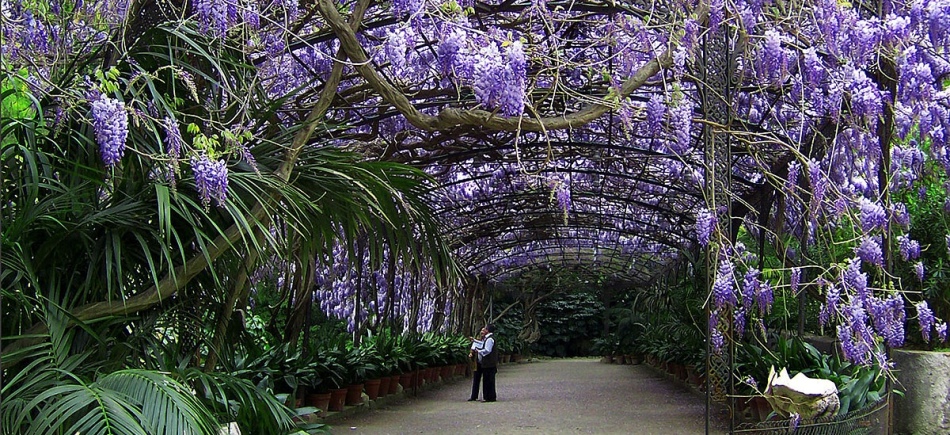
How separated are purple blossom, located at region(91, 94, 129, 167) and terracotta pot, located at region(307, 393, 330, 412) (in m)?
5.77

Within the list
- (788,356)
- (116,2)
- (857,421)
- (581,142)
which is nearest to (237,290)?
(116,2)

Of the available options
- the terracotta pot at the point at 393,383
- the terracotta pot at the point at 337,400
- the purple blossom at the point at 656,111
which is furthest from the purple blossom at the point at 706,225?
the terracotta pot at the point at 393,383

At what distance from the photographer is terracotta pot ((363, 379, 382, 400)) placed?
10438 millimetres

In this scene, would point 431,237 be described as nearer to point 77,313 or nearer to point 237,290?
point 237,290

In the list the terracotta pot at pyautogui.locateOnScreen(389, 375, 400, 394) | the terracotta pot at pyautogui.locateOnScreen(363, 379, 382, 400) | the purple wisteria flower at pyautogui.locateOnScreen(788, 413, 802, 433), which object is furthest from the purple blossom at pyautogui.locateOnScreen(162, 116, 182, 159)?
the terracotta pot at pyautogui.locateOnScreen(389, 375, 400, 394)

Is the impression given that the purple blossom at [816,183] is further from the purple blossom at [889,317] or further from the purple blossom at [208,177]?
the purple blossom at [208,177]

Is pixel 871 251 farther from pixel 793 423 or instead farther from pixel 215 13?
pixel 215 13

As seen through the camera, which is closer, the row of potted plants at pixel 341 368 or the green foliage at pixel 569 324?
the row of potted plants at pixel 341 368

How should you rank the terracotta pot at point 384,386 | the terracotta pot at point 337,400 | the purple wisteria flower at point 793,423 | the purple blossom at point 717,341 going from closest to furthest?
the purple wisteria flower at point 793,423, the purple blossom at point 717,341, the terracotta pot at point 337,400, the terracotta pot at point 384,386

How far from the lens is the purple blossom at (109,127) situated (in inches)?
125

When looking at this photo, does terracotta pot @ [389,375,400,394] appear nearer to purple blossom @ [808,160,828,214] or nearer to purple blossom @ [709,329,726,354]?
purple blossom @ [709,329,726,354]

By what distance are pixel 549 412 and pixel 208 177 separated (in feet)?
25.3

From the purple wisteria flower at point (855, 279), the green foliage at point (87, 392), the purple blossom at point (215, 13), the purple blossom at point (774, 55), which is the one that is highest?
the purple blossom at point (774, 55)

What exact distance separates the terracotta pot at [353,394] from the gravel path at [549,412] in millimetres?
177
